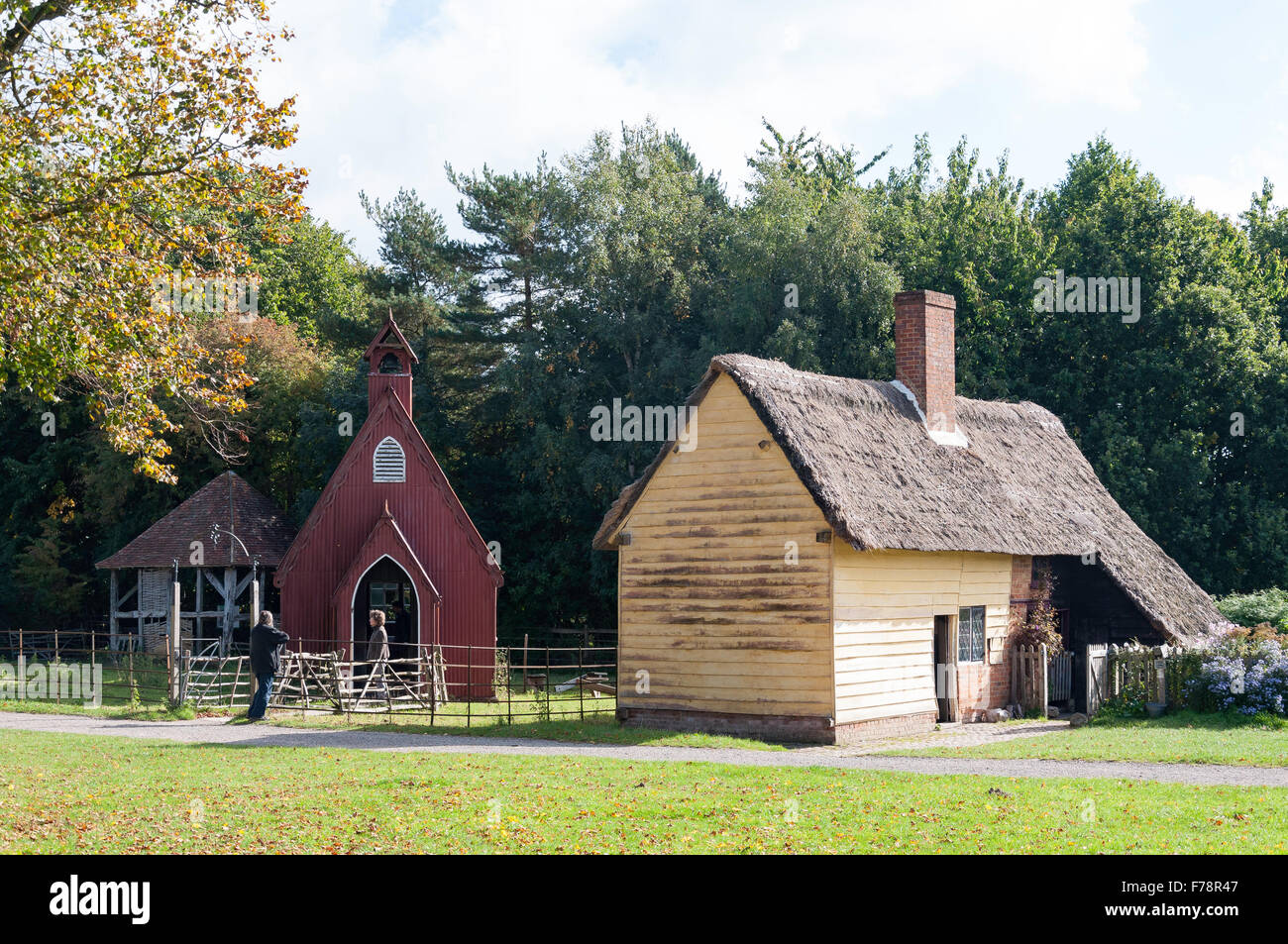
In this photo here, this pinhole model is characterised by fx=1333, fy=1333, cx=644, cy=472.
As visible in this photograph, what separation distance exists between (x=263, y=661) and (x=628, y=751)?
24.2 feet

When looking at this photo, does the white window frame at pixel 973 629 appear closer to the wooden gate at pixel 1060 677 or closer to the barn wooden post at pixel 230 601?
the wooden gate at pixel 1060 677

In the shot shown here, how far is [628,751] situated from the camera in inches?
771

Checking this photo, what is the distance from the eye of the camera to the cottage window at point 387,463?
31.6 meters

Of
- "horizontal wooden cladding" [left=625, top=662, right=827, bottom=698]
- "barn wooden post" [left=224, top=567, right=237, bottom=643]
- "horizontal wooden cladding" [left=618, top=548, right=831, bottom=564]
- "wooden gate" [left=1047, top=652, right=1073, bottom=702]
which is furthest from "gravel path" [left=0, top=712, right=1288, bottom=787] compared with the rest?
"barn wooden post" [left=224, top=567, right=237, bottom=643]

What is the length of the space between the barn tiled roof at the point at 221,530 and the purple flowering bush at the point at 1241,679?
77.8 feet

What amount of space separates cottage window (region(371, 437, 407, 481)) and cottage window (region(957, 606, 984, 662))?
13.7m

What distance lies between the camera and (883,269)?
39188 millimetres

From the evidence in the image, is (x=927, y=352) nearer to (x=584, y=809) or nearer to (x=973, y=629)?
(x=973, y=629)

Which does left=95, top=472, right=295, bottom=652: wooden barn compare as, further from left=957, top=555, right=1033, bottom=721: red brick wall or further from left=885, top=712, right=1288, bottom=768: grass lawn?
left=885, top=712, right=1288, bottom=768: grass lawn

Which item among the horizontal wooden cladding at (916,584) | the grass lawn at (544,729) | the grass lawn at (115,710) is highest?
the horizontal wooden cladding at (916,584)

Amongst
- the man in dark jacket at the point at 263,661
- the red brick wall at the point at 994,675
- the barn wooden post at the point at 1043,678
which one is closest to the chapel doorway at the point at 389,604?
the man in dark jacket at the point at 263,661

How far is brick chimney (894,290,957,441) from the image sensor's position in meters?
27.4

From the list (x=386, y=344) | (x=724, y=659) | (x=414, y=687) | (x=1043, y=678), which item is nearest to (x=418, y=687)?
(x=414, y=687)
